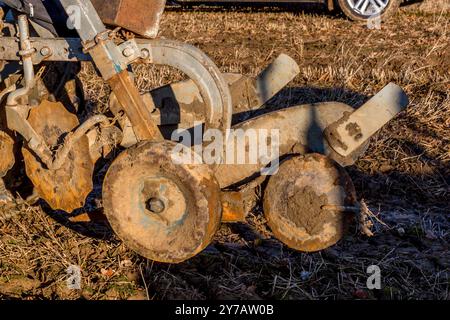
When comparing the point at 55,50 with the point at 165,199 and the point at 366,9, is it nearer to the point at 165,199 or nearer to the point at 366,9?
the point at 165,199

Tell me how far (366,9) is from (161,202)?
22.9 ft

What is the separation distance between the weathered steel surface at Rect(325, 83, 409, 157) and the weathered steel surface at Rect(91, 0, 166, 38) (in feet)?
3.32

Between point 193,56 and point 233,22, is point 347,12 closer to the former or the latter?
point 233,22

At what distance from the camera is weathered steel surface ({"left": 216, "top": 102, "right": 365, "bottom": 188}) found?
3676mm

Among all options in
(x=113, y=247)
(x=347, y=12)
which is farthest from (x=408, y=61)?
(x=113, y=247)

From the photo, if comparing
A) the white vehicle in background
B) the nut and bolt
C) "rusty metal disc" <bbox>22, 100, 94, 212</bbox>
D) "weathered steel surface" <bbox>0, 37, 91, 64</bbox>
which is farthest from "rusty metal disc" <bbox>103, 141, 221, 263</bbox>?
the white vehicle in background

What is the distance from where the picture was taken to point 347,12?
374 inches

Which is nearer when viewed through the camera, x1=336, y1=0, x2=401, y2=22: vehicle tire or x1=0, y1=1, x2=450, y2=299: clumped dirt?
x1=0, y1=1, x2=450, y2=299: clumped dirt

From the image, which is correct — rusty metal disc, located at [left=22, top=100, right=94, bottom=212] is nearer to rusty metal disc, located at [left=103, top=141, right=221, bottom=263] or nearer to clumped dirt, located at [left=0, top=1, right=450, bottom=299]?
rusty metal disc, located at [left=103, top=141, right=221, bottom=263]

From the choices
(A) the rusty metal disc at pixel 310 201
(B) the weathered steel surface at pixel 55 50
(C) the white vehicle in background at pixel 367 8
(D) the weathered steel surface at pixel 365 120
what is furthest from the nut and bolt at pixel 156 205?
(C) the white vehicle in background at pixel 367 8

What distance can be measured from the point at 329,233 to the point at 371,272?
0.36 m

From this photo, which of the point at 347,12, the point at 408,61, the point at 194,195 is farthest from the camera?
the point at 347,12

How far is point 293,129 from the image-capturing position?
12.1 feet

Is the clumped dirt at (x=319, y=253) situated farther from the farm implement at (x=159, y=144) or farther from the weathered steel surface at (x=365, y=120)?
the weathered steel surface at (x=365, y=120)
